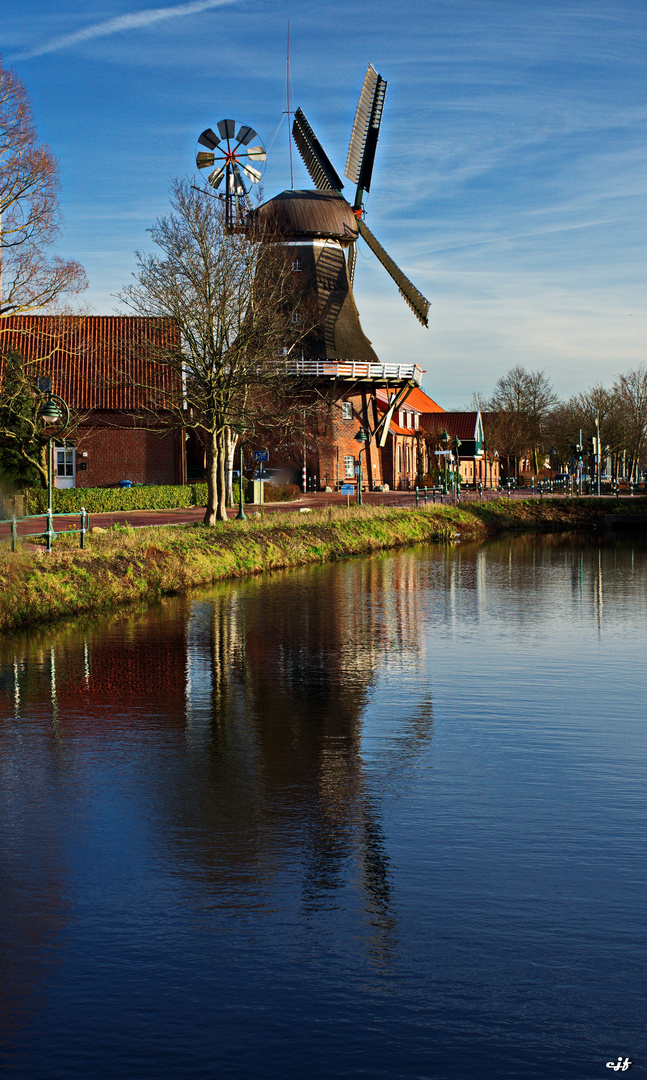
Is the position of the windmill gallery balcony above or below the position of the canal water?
above

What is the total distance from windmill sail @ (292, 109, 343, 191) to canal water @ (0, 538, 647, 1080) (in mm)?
51625

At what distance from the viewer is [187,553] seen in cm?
2322

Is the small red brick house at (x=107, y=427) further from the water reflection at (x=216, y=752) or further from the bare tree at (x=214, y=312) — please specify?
the water reflection at (x=216, y=752)

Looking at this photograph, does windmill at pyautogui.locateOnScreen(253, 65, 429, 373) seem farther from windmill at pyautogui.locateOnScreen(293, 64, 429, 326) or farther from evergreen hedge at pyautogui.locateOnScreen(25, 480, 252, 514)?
evergreen hedge at pyautogui.locateOnScreen(25, 480, 252, 514)

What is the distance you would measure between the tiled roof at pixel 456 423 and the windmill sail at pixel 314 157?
30.6 meters

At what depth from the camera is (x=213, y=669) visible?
39.9ft

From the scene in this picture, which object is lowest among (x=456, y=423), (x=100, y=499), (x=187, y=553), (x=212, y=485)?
(x=187, y=553)

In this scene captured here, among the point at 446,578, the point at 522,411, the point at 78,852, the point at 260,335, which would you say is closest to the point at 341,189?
the point at 260,335

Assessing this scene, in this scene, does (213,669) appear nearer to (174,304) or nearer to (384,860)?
(384,860)

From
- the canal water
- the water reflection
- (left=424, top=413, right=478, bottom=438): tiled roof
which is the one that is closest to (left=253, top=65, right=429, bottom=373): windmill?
(left=424, top=413, right=478, bottom=438): tiled roof

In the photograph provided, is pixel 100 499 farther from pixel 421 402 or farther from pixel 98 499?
pixel 421 402

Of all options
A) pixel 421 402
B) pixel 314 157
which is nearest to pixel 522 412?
pixel 421 402

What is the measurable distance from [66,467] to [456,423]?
159 feet

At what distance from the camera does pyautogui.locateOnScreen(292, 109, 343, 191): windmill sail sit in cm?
5956
